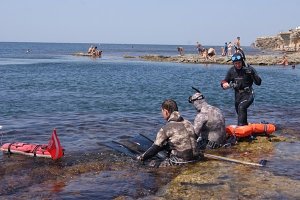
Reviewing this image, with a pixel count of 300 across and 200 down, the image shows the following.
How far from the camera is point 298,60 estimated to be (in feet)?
202

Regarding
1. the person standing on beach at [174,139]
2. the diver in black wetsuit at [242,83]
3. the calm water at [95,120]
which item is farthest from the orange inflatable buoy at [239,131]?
the person standing on beach at [174,139]

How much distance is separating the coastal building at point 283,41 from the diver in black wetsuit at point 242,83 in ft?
348

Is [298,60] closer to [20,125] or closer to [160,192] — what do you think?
[20,125]

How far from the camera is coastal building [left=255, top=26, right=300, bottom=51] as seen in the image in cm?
11650

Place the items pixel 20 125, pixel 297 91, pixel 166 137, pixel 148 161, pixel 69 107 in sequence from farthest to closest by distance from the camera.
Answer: pixel 297 91 < pixel 69 107 < pixel 20 125 < pixel 148 161 < pixel 166 137

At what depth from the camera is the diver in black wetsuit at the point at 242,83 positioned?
1229 centimetres

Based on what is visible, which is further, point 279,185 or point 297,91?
point 297,91

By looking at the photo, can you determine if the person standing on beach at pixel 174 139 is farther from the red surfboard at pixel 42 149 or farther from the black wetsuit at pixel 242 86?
the black wetsuit at pixel 242 86

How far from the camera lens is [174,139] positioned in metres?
9.12

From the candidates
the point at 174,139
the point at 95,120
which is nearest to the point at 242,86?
the point at 174,139

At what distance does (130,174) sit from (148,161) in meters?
0.82

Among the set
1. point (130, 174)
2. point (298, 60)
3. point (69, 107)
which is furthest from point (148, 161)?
point (298, 60)

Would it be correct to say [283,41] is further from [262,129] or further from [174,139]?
[174,139]

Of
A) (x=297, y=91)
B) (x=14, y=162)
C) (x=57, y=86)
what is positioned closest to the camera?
(x=14, y=162)
